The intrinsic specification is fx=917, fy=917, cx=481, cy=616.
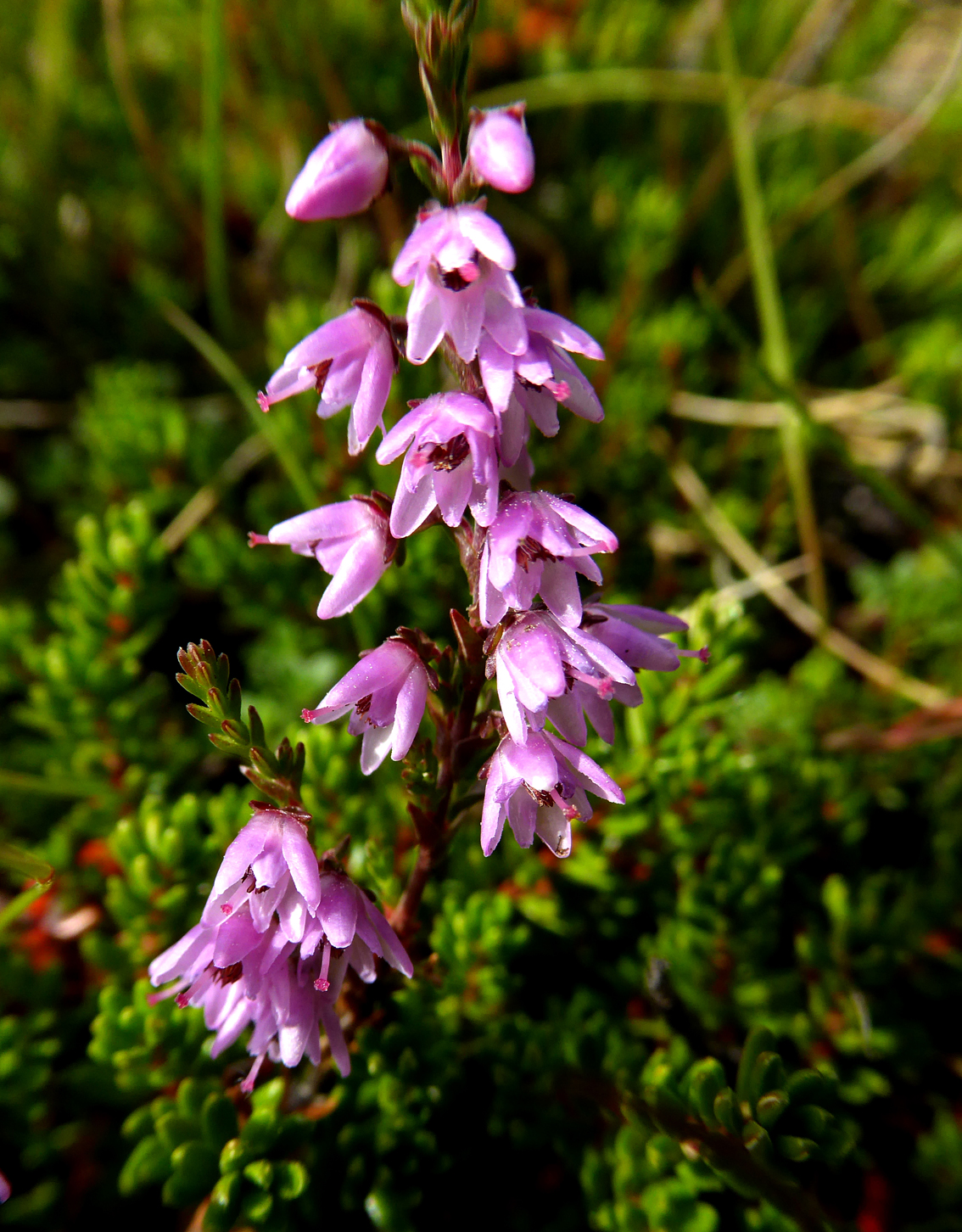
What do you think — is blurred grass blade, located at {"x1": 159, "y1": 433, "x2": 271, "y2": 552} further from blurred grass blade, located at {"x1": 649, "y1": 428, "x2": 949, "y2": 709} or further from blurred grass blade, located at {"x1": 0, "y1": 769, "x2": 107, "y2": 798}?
blurred grass blade, located at {"x1": 649, "y1": 428, "x2": 949, "y2": 709}

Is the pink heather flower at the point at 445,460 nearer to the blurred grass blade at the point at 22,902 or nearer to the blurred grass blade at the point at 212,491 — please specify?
the blurred grass blade at the point at 22,902

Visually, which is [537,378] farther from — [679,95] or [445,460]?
[679,95]

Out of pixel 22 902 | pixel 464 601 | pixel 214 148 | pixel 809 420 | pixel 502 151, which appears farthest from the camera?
pixel 214 148

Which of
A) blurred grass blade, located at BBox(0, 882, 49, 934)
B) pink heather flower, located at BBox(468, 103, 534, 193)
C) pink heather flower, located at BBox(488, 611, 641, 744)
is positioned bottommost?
blurred grass blade, located at BBox(0, 882, 49, 934)

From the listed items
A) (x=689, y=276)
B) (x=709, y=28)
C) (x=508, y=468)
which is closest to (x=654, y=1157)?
(x=508, y=468)

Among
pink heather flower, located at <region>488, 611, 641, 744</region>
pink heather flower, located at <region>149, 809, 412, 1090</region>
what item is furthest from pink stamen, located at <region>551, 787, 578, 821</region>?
pink heather flower, located at <region>149, 809, 412, 1090</region>

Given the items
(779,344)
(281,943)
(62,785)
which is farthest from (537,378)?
(779,344)

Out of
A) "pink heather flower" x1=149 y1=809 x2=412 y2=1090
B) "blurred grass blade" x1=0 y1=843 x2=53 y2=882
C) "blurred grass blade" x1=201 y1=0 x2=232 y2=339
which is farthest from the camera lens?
"blurred grass blade" x1=201 y1=0 x2=232 y2=339
